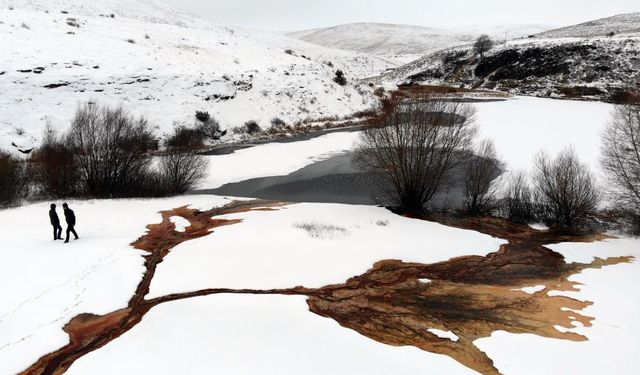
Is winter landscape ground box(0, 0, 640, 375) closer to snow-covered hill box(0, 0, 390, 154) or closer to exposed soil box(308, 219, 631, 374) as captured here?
exposed soil box(308, 219, 631, 374)

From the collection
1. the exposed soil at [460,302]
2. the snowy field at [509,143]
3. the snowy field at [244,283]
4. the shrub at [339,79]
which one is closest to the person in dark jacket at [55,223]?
the snowy field at [244,283]

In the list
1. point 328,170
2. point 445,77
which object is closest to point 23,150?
point 328,170

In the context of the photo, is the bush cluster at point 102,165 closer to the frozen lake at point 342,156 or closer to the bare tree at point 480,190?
the frozen lake at point 342,156

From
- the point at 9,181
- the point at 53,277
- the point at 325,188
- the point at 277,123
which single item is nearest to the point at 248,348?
the point at 53,277

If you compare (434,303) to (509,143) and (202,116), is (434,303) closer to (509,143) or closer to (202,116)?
(509,143)

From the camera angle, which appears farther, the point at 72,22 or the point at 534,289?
the point at 72,22

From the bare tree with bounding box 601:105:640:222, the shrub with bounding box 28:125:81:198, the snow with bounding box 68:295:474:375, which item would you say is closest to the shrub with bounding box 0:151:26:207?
the shrub with bounding box 28:125:81:198

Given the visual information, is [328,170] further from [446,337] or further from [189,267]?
[446,337]
